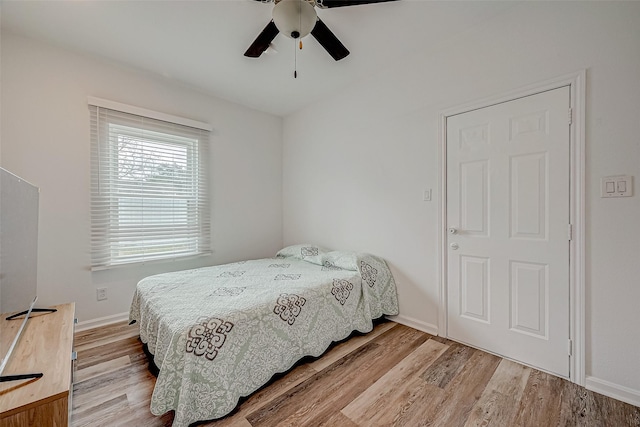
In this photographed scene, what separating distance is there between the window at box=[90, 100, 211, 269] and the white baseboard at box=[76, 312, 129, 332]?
19.9 inches

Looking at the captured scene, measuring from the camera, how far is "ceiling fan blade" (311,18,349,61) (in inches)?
64.1

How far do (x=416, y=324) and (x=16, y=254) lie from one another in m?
2.80

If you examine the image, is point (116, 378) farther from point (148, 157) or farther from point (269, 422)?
point (148, 157)

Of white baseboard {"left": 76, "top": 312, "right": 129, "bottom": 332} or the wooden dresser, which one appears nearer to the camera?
the wooden dresser

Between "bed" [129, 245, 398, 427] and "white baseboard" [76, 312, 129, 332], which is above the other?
"bed" [129, 245, 398, 427]

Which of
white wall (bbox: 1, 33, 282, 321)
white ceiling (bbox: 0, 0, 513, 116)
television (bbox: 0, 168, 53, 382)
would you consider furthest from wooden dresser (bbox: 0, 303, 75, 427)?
white ceiling (bbox: 0, 0, 513, 116)

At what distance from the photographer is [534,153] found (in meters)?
1.78

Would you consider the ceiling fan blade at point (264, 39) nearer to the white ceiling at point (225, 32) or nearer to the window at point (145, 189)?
the white ceiling at point (225, 32)

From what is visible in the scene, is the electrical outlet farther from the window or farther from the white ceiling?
the white ceiling

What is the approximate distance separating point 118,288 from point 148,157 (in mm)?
1353

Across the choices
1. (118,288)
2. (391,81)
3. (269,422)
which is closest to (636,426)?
(269,422)

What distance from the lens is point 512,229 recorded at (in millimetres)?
1880

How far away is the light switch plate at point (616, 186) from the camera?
1454 millimetres

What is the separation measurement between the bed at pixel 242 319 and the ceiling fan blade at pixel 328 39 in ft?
5.76
